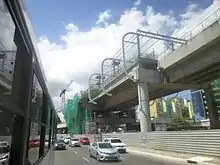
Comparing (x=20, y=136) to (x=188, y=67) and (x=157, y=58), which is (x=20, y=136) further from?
(x=157, y=58)

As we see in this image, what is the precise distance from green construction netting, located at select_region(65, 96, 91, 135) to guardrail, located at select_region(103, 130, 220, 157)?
149 feet

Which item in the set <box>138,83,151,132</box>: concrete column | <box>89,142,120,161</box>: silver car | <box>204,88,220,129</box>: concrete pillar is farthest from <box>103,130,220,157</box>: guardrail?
<box>204,88,220,129</box>: concrete pillar

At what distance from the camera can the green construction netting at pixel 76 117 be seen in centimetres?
7869

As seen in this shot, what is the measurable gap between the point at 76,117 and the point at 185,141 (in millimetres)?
60614

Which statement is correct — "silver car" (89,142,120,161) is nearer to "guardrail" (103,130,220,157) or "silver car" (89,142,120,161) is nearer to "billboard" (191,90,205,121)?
"guardrail" (103,130,220,157)


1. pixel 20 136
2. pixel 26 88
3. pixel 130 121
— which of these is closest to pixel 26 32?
pixel 26 88

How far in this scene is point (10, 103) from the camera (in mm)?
2006

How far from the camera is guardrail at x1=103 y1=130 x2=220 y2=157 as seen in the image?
18812 millimetres

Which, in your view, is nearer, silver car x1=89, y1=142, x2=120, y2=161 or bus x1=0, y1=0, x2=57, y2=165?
bus x1=0, y1=0, x2=57, y2=165

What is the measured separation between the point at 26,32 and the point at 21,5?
1.08 ft

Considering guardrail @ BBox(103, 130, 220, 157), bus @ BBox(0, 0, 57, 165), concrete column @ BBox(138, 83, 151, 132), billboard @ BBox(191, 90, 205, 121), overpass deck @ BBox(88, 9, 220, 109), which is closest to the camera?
bus @ BBox(0, 0, 57, 165)

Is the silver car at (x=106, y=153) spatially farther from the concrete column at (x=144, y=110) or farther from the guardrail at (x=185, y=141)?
the concrete column at (x=144, y=110)

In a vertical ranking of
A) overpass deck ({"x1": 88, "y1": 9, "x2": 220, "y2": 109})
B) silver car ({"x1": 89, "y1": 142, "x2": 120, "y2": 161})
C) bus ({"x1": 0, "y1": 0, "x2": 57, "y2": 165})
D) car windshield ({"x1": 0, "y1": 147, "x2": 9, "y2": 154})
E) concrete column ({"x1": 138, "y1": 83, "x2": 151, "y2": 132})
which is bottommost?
silver car ({"x1": 89, "y1": 142, "x2": 120, "y2": 161})

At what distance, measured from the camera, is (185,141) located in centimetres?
2280
